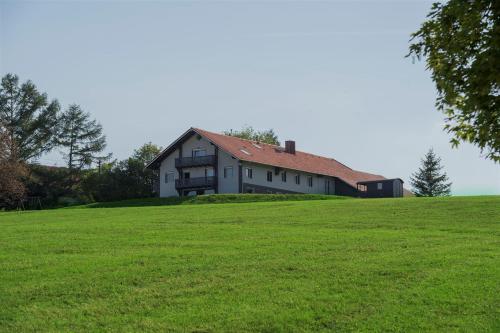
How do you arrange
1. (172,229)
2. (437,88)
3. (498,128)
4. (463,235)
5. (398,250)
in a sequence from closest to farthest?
(498,128) → (437,88) → (398,250) → (463,235) → (172,229)

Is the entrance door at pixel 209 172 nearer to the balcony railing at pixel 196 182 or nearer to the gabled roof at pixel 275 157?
the balcony railing at pixel 196 182

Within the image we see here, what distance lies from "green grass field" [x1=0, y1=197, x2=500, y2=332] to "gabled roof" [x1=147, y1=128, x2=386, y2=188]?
138 ft

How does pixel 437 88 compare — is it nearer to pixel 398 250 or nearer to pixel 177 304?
pixel 177 304

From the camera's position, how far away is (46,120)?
87.9 m

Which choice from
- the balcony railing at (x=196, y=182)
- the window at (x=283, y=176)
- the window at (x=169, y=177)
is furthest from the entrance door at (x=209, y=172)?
the window at (x=283, y=176)

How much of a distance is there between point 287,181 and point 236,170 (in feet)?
24.3

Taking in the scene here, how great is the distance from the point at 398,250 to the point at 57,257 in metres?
8.74

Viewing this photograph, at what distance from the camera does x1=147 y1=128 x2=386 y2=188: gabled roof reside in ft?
215

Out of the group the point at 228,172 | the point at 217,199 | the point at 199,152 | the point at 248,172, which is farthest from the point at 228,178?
the point at 217,199

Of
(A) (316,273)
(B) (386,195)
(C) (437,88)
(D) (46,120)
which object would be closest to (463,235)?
(A) (316,273)

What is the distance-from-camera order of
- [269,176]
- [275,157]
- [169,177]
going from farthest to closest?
1. [169,177]
2. [275,157]
3. [269,176]

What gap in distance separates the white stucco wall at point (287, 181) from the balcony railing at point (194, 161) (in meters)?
3.69

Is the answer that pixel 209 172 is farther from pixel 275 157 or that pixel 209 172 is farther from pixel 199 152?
pixel 275 157

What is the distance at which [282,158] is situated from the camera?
7038cm
